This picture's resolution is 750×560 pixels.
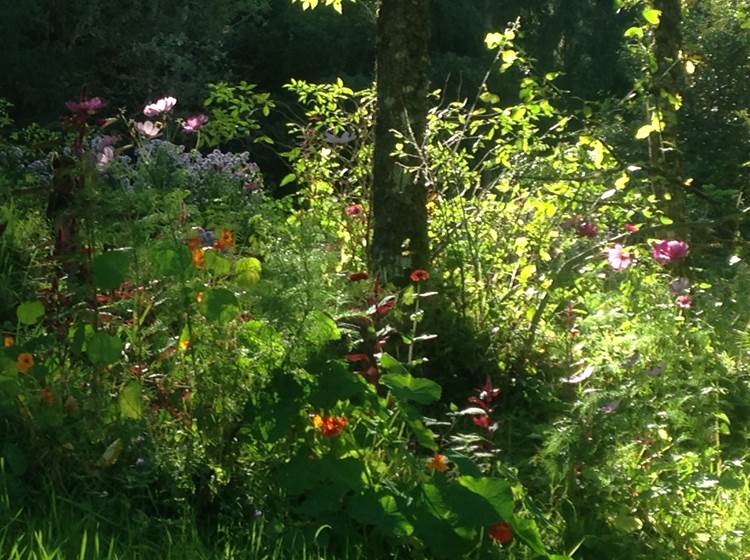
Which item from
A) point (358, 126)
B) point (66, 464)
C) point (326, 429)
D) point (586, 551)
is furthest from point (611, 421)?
point (358, 126)

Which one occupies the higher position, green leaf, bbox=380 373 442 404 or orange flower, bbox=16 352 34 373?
orange flower, bbox=16 352 34 373

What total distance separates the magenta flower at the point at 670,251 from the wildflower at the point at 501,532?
2603 mm

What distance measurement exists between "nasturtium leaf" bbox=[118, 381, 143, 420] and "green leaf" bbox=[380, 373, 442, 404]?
779 mm

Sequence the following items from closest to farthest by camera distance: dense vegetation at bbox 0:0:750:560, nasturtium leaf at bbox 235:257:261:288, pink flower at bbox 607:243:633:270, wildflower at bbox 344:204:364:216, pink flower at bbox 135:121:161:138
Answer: dense vegetation at bbox 0:0:750:560 < nasturtium leaf at bbox 235:257:261:288 < pink flower at bbox 135:121:161:138 < pink flower at bbox 607:243:633:270 < wildflower at bbox 344:204:364:216

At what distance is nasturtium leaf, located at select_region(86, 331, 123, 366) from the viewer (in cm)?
357

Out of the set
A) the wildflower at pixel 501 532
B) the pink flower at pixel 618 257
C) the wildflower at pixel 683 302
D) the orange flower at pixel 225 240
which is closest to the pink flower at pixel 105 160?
the orange flower at pixel 225 240

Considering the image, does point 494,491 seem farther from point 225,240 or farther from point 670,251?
point 670,251

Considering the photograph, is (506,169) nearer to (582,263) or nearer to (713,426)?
(582,263)

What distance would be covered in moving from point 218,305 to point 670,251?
273cm

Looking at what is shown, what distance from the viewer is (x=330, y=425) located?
3537mm

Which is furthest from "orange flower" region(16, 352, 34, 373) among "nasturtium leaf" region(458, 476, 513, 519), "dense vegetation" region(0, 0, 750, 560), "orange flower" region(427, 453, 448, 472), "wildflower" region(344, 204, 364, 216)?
"wildflower" region(344, 204, 364, 216)

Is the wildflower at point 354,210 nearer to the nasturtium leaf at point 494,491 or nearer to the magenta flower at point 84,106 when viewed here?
the magenta flower at point 84,106

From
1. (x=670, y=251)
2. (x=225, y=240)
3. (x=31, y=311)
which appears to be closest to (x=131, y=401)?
(x=31, y=311)

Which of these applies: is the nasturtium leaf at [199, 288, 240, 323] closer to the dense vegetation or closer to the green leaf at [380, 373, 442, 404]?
the dense vegetation
